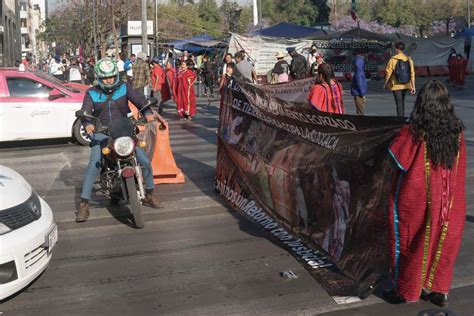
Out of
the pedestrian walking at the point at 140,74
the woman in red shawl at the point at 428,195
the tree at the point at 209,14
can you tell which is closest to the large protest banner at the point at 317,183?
the woman in red shawl at the point at 428,195

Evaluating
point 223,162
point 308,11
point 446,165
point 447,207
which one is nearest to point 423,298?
point 447,207

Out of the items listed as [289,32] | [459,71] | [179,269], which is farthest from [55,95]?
[289,32]

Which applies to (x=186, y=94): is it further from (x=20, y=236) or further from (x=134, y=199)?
(x=20, y=236)

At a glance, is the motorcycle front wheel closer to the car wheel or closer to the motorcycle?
the motorcycle

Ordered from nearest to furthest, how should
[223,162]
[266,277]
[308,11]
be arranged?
[266,277]
[223,162]
[308,11]

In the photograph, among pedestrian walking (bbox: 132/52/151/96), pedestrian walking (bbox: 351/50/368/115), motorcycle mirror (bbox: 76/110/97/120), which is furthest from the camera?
pedestrian walking (bbox: 132/52/151/96)

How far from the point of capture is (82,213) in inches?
273

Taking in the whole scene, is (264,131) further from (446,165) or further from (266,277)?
(446,165)

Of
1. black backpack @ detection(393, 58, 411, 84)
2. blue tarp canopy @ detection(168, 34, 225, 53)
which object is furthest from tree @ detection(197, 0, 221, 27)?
black backpack @ detection(393, 58, 411, 84)

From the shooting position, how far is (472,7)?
9219 centimetres

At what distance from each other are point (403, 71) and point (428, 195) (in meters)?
9.66

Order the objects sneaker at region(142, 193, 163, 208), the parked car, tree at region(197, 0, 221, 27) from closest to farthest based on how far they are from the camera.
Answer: sneaker at region(142, 193, 163, 208), the parked car, tree at region(197, 0, 221, 27)

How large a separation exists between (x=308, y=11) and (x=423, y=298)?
88.1 m

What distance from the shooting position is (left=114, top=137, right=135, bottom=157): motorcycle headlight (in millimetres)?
6402
